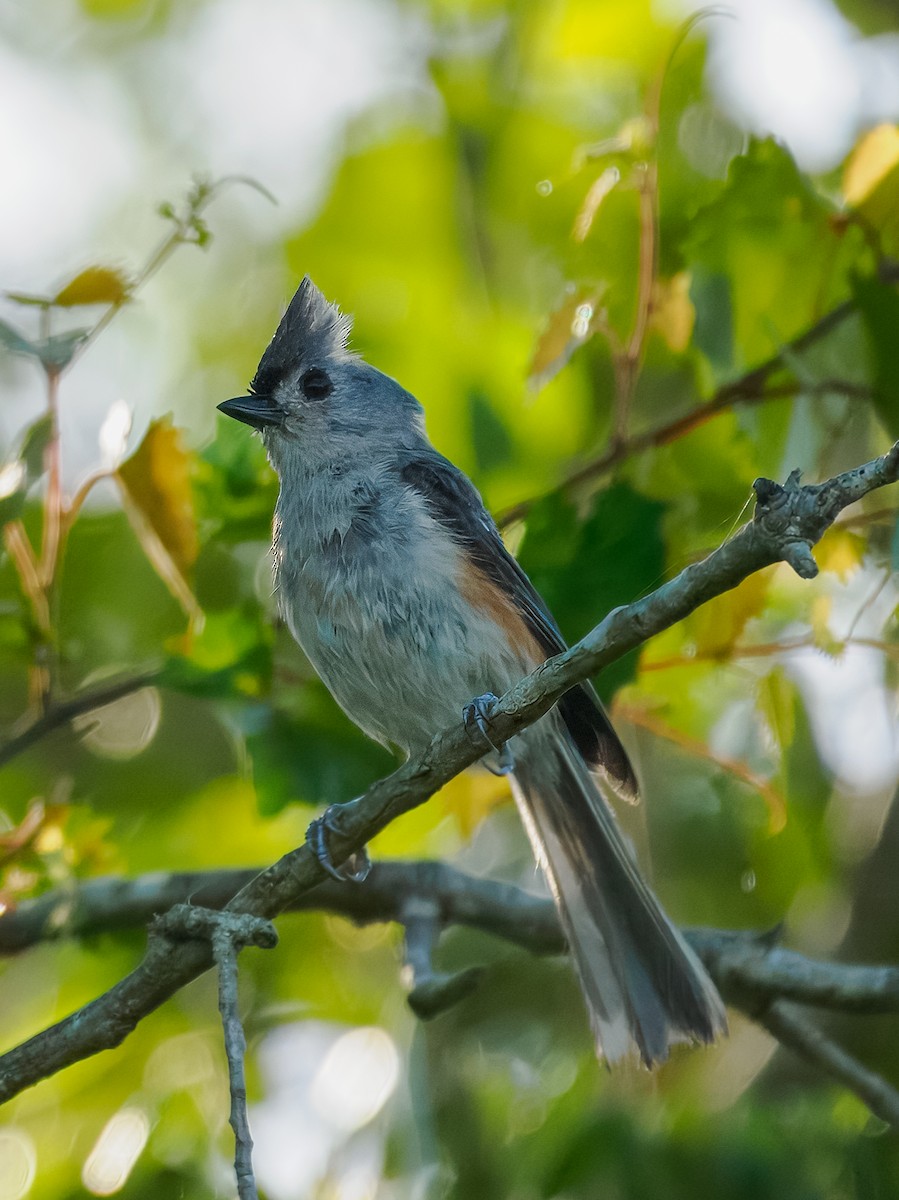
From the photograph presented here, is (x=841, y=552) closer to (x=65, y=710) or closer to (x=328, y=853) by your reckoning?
(x=328, y=853)

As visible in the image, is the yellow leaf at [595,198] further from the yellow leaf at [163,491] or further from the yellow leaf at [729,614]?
the yellow leaf at [163,491]

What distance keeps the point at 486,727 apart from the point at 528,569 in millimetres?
769

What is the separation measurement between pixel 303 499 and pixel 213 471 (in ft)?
1.22

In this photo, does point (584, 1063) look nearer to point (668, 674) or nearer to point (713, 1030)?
point (713, 1030)

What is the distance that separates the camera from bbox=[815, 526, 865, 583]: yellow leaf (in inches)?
110

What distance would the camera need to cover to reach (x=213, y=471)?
3172 mm

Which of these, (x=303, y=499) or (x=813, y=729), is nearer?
(x=303, y=499)

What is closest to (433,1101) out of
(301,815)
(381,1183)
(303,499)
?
(381,1183)

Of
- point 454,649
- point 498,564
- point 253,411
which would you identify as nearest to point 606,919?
point 454,649

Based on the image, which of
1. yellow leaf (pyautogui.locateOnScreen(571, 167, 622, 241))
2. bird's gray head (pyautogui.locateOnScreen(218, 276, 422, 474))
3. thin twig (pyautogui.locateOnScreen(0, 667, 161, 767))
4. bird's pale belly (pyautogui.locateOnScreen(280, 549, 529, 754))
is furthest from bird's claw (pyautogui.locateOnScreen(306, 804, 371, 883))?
yellow leaf (pyautogui.locateOnScreen(571, 167, 622, 241))

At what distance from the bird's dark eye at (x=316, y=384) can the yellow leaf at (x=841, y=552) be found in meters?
1.61

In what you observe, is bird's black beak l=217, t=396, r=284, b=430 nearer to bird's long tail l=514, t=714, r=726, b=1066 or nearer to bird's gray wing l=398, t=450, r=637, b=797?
bird's gray wing l=398, t=450, r=637, b=797

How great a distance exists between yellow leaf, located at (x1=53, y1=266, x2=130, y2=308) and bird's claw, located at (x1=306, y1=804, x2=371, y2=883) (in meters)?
1.20

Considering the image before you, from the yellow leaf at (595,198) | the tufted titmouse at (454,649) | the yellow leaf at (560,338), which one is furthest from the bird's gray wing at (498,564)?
the yellow leaf at (595,198)
